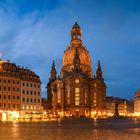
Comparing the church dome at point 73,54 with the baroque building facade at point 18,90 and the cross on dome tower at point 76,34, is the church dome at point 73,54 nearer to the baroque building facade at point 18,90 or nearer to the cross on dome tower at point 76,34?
the cross on dome tower at point 76,34

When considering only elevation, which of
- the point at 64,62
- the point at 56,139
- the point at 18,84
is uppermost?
the point at 64,62

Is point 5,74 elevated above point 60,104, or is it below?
above

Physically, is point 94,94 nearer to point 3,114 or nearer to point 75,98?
point 75,98

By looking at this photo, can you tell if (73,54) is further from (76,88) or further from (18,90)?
(18,90)

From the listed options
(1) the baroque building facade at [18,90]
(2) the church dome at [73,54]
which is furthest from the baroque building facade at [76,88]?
(1) the baroque building facade at [18,90]

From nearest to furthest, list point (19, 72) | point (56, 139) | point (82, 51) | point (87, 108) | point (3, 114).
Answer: point (56, 139)
point (3, 114)
point (19, 72)
point (87, 108)
point (82, 51)

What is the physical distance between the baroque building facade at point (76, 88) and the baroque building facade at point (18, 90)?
28521 millimetres

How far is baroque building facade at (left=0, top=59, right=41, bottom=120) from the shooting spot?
12638 cm

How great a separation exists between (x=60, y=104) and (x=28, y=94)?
136 feet

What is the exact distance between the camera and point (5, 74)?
128 metres

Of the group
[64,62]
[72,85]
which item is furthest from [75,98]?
[64,62]

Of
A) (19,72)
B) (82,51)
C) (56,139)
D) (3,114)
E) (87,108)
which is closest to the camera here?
(56,139)

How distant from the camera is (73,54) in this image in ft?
618

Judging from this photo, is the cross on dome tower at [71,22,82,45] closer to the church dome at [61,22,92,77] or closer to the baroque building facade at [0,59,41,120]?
the church dome at [61,22,92,77]
